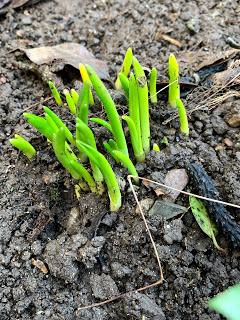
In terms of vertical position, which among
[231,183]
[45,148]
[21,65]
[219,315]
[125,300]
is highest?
[21,65]

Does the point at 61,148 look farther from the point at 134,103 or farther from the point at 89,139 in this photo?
the point at 134,103

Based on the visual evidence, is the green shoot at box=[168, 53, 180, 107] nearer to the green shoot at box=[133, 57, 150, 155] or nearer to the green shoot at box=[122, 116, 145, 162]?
the green shoot at box=[133, 57, 150, 155]

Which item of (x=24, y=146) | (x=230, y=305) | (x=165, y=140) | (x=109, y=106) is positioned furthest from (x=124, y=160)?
(x=230, y=305)

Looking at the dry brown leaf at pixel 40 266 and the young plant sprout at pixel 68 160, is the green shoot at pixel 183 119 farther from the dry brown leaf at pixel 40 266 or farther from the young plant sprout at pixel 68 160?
the dry brown leaf at pixel 40 266

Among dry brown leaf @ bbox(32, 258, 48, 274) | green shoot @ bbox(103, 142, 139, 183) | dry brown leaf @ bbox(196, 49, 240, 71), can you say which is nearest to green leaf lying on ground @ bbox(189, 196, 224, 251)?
green shoot @ bbox(103, 142, 139, 183)

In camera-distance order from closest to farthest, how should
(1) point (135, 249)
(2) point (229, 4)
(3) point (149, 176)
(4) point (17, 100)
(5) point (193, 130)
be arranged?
1. (1) point (135, 249)
2. (3) point (149, 176)
3. (5) point (193, 130)
4. (4) point (17, 100)
5. (2) point (229, 4)

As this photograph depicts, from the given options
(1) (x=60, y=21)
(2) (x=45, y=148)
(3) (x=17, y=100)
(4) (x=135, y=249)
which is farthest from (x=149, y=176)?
(1) (x=60, y=21)

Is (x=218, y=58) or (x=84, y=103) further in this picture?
(x=218, y=58)

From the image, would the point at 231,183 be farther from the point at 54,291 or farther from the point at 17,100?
the point at 17,100
